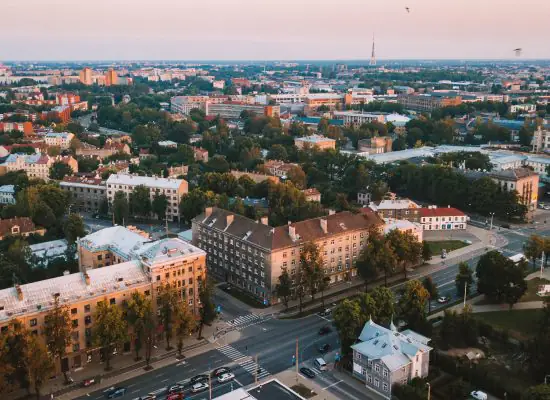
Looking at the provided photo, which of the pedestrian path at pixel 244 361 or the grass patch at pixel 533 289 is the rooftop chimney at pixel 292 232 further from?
the grass patch at pixel 533 289

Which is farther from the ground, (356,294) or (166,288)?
(166,288)

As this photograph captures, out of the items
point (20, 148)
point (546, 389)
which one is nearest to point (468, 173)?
point (546, 389)

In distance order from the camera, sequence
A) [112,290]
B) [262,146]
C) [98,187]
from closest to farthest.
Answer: [112,290]
[98,187]
[262,146]

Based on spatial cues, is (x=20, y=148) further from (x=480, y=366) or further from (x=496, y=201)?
(x=480, y=366)

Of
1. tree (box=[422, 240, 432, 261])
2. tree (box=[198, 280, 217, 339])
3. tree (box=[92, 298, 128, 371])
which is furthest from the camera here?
tree (box=[422, 240, 432, 261])

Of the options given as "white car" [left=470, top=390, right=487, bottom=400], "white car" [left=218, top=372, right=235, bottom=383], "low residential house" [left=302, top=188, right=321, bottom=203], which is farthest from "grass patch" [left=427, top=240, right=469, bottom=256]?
"white car" [left=218, top=372, right=235, bottom=383]

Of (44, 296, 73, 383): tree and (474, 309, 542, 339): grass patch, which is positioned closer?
(44, 296, 73, 383): tree

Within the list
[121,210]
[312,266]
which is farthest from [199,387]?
[121,210]

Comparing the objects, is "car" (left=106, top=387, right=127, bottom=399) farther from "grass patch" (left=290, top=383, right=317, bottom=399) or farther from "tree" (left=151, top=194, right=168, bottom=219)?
"tree" (left=151, top=194, right=168, bottom=219)
